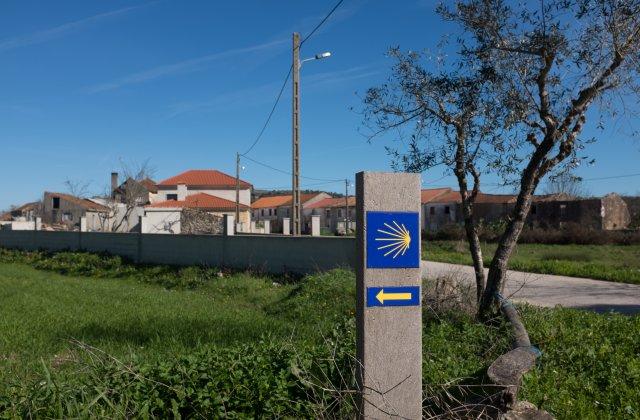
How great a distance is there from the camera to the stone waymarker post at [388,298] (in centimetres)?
485

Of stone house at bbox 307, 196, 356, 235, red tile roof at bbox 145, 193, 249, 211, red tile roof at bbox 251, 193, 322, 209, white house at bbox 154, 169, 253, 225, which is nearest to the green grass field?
red tile roof at bbox 145, 193, 249, 211

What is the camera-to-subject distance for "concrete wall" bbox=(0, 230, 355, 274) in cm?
1750

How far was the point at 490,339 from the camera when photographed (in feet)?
24.8

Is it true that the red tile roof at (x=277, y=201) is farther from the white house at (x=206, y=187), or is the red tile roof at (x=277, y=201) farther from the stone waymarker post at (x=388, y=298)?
the stone waymarker post at (x=388, y=298)

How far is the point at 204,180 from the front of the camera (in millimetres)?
83062

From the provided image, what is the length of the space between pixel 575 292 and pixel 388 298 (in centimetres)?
1241

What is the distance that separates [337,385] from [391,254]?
1360 millimetres

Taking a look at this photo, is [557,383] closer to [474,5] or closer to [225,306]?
[474,5]

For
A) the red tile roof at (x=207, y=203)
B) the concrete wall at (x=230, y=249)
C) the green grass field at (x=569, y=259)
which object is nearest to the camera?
the concrete wall at (x=230, y=249)

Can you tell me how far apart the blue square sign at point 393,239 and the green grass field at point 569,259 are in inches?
621

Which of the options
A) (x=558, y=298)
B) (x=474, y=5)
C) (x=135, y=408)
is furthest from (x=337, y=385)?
(x=558, y=298)

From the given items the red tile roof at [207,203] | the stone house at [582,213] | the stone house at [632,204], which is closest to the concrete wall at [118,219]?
the red tile roof at [207,203]

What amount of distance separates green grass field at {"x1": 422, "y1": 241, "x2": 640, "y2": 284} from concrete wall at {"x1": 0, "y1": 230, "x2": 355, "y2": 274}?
23.3ft

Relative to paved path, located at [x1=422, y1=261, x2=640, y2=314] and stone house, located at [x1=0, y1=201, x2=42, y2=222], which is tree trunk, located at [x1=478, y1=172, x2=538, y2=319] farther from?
stone house, located at [x1=0, y1=201, x2=42, y2=222]
